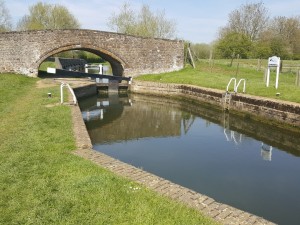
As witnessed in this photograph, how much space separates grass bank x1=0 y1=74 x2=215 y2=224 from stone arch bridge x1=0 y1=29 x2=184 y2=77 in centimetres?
1430

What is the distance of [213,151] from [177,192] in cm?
455

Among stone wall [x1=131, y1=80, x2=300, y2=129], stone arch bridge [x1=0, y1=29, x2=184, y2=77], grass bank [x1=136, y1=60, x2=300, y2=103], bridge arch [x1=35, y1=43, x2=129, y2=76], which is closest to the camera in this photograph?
stone wall [x1=131, y1=80, x2=300, y2=129]

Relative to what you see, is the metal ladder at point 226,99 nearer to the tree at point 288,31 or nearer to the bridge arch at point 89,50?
the bridge arch at point 89,50

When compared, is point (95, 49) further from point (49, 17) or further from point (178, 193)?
point (49, 17)

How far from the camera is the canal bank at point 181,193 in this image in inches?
150

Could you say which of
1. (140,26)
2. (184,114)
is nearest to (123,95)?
(184,114)

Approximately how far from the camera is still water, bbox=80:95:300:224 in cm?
591

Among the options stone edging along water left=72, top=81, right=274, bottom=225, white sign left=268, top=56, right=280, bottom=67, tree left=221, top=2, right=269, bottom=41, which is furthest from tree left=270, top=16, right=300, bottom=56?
stone edging along water left=72, top=81, right=274, bottom=225

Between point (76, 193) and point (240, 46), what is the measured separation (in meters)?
28.7

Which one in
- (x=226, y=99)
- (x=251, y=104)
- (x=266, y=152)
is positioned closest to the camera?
(x=266, y=152)

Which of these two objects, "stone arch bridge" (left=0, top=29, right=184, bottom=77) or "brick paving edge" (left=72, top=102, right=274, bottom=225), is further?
"stone arch bridge" (left=0, top=29, right=184, bottom=77)

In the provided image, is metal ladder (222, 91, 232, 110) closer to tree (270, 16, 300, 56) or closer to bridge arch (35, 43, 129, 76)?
bridge arch (35, 43, 129, 76)

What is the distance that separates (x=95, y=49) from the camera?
69.5ft

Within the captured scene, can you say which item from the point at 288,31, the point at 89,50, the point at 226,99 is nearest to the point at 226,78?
the point at 226,99
